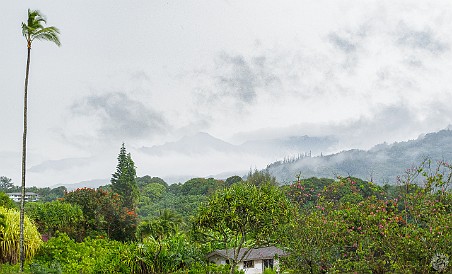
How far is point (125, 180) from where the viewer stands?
49250 millimetres

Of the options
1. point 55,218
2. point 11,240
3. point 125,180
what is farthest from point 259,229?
point 125,180

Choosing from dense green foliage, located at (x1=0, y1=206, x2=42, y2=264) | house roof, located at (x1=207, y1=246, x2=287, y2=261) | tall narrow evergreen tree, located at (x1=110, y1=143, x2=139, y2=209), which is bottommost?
house roof, located at (x1=207, y1=246, x2=287, y2=261)

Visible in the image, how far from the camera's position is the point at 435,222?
845 cm

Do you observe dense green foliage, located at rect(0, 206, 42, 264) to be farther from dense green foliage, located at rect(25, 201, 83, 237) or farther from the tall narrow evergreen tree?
the tall narrow evergreen tree

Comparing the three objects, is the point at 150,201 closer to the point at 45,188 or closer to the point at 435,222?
the point at 45,188

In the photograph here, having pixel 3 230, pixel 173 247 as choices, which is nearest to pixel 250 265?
pixel 173 247

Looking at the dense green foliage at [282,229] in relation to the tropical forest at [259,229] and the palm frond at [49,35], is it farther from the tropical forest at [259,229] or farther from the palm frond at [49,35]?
the palm frond at [49,35]

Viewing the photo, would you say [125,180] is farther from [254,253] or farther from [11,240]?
[11,240]

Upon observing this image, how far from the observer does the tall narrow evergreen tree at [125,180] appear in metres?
49.0

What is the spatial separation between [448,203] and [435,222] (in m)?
0.98

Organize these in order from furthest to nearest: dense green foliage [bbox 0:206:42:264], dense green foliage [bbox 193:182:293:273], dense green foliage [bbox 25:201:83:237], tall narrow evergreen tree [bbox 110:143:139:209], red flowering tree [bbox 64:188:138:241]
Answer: tall narrow evergreen tree [bbox 110:143:139:209]
red flowering tree [bbox 64:188:138:241]
dense green foliage [bbox 25:201:83:237]
dense green foliage [bbox 193:182:293:273]
dense green foliage [bbox 0:206:42:264]

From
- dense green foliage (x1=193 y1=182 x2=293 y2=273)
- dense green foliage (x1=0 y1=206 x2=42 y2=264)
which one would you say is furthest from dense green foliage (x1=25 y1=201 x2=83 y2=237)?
dense green foliage (x1=193 y1=182 x2=293 y2=273)

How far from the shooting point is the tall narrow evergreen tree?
49.0m

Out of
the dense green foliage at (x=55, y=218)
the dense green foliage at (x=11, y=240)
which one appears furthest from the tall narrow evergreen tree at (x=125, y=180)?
the dense green foliage at (x=11, y=240)
